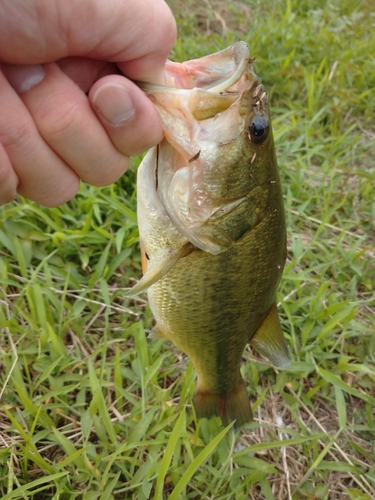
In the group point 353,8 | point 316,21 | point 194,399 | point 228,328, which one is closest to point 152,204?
point 228,328

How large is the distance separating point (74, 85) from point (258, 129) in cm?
53

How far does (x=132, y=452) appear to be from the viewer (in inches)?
75.1

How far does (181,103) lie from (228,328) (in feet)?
2.77

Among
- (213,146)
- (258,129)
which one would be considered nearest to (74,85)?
(213,146)

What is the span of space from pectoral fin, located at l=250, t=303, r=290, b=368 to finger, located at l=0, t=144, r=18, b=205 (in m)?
1.04

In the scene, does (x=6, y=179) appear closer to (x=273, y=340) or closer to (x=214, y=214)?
(x=214, y=214)

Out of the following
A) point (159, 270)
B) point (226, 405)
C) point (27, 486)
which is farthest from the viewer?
point (226, 405)

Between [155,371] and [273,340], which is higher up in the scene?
[273,340]

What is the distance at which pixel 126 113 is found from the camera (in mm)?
1163

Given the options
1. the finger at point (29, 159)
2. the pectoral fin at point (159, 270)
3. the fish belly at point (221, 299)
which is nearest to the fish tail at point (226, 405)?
the fish belly at point (221, 299)

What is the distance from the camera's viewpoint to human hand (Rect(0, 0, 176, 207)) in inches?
39.3

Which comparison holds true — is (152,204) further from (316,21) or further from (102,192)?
(316,21)

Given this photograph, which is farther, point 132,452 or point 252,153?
point 132,452

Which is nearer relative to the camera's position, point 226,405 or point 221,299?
point 221,299
